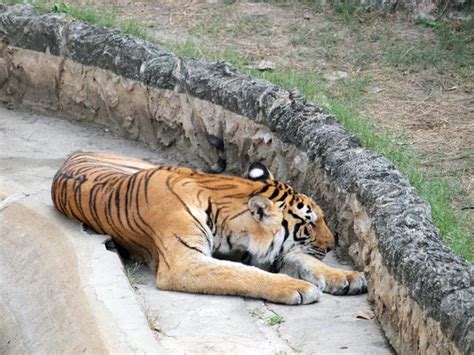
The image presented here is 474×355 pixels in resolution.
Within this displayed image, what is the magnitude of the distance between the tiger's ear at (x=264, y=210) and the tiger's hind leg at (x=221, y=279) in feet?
1.13

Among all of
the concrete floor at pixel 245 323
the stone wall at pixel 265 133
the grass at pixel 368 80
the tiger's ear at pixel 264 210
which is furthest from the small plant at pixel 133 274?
the grass at pixel 368 80

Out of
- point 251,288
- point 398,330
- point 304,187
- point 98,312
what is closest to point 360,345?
point 398,330

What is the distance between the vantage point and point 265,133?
6.84 metres

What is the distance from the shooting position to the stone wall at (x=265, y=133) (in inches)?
180

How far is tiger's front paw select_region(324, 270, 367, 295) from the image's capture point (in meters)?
5.56

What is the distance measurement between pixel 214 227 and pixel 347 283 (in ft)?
2.49

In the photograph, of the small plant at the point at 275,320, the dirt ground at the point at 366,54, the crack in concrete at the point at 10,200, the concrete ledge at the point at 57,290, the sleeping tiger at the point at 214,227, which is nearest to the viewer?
the concrete ledge at the point at 57,290

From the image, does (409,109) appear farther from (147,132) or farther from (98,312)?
(98,312)

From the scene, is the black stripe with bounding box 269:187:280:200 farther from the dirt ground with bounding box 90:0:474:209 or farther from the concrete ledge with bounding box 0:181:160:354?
the dirt ground with bounding box 90:0:474:209

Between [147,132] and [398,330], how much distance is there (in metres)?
3.46

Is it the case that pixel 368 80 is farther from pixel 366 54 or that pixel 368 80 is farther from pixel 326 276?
pixel 326 276

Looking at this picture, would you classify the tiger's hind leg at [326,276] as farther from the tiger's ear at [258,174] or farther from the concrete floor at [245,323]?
the tiger's ear at [258,174]

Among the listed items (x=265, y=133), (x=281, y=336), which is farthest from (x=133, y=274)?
(x=265, y=133)

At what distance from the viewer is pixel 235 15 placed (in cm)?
980
